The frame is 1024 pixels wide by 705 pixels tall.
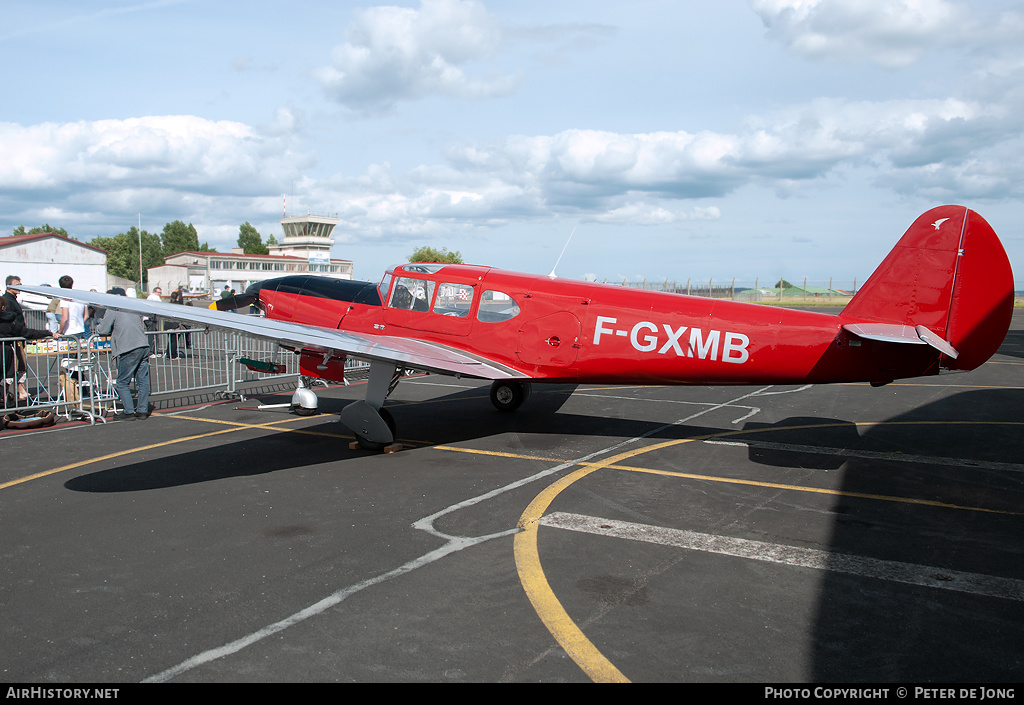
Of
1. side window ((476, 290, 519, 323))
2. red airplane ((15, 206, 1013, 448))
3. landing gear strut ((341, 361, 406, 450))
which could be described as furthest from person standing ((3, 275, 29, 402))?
side window ((476, 290, 519, 323))

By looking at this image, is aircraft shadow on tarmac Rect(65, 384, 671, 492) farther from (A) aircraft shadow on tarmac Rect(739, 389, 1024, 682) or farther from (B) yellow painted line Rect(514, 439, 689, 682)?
(B) yellow painted line Rect(514, 439, 689, 682)

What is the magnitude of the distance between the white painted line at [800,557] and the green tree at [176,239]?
495ft

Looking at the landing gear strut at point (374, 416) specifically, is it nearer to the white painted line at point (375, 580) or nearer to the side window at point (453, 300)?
the side window at point (453, 300)

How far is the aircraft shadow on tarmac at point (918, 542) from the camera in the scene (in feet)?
13.3

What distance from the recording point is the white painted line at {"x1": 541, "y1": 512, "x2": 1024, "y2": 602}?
5.10m

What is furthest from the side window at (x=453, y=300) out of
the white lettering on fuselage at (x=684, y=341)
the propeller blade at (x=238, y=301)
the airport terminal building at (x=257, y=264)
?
the airport terminal building at (x=257, y=264)

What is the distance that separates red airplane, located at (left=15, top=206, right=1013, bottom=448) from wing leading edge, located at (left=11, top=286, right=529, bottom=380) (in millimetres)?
33

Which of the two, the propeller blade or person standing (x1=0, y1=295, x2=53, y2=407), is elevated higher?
the propeller blade

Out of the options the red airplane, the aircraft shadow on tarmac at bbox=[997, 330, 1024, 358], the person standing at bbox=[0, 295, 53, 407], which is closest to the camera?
the red airplane

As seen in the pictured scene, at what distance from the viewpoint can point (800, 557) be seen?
18.5 ft

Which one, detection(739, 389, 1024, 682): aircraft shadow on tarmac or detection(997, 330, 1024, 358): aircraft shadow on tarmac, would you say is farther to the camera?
detection(997, 330, 1024, 358): aircraft shadow on tarmac

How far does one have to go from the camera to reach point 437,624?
14.6ft

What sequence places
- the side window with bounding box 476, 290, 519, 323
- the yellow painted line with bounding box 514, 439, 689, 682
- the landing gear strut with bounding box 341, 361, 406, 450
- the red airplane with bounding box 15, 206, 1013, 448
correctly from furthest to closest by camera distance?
the side window with bounding box 476, 290, 519, 323 < the landing gear strut with bounding box 341, 361, 406, 450 < the red airplane with bounding box 15, 206, 1013, 448 < the yellow painted line with bounding box 514, 439, 689, 682

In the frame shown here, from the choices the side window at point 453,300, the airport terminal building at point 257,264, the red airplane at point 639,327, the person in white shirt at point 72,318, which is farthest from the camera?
the airport terminal building at point 257,264
